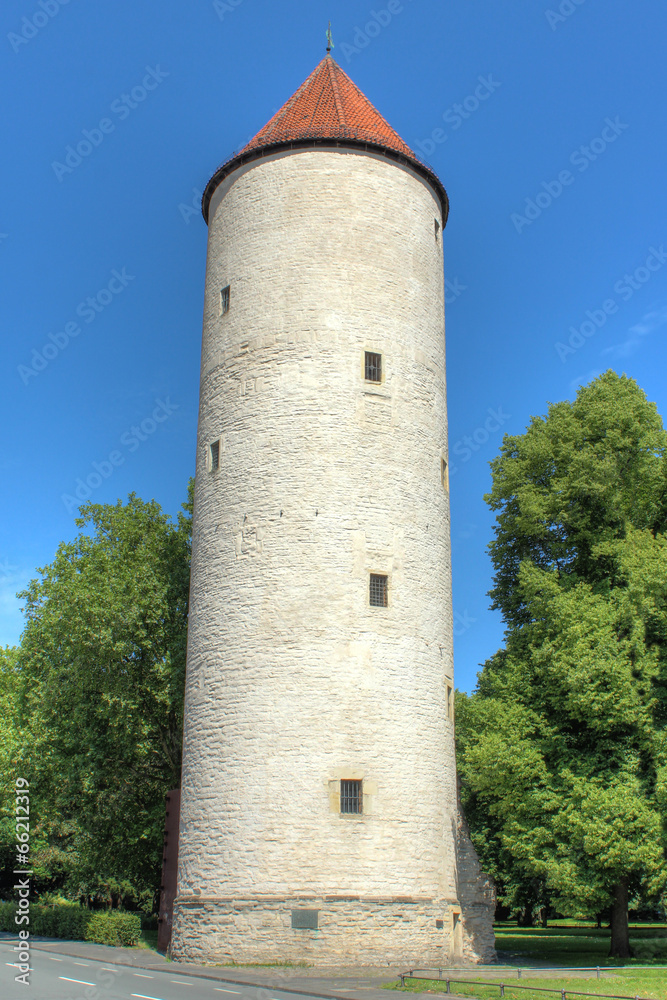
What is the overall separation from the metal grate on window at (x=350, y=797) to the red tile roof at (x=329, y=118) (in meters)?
15.3

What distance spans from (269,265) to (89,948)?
1704cm

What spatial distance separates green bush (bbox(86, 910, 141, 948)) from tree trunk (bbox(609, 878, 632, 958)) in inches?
467

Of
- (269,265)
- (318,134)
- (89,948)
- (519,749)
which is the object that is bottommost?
(89,948)

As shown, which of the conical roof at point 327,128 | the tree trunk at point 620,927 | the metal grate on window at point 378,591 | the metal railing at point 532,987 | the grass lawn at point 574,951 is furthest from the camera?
the conical roof at point 327,128

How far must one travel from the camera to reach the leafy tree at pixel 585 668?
63.2 feet

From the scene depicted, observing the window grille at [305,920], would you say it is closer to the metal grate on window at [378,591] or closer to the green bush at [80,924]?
the metal grate on window at [378,591]

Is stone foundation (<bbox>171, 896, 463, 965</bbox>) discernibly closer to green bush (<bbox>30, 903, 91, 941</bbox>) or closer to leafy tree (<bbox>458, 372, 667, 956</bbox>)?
leafy tree (<bbox>458, 372, 667, 956</bbox>)

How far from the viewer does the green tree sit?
24.6 meters

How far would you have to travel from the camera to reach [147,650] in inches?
1010

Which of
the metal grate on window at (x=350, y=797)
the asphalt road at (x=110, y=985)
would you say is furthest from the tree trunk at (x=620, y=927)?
the asphalt road at (x=110, y=985)

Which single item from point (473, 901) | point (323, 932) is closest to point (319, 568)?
point (323, 932)

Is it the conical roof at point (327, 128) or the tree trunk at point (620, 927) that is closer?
the tree trunk at point (620, 927)

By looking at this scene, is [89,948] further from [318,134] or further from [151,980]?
[318,134]

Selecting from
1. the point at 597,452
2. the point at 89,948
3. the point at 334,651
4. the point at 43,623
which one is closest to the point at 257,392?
the point at 334,651
